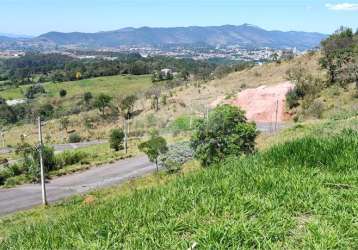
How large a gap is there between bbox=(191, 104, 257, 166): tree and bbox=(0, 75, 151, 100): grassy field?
84.0m

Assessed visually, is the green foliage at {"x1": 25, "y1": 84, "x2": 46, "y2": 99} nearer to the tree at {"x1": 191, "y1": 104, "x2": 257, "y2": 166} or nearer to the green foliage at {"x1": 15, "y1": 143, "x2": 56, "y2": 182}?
the green foliage at {"x1": 15, "y1": 143, "x2": 56, "y2": 182}

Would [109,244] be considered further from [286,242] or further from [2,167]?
[2,167]

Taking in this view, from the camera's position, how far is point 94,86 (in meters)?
118

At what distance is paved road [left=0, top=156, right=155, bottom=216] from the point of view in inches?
1141

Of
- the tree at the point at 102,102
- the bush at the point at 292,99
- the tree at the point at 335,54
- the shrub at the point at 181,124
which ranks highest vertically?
the tree at the point at 335,54

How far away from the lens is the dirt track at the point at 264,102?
49.6 m

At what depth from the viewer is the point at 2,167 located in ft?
133

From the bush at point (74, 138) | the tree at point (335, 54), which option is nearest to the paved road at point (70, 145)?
the bush at point (74, 138)

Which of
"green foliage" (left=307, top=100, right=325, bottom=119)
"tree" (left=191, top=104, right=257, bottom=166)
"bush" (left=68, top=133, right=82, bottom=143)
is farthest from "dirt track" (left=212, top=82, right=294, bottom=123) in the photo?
"tree" (left=191, top=104, right=257, bottom=166)

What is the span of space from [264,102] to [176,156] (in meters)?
22.8

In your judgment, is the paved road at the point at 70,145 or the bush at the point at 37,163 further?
the paved road at the point at 70,145

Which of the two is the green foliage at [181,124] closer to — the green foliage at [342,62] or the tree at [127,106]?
the tree at [127,106]

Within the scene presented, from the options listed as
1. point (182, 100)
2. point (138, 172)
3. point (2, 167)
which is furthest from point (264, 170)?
point (182, 100)

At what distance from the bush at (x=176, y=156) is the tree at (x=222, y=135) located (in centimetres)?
581
